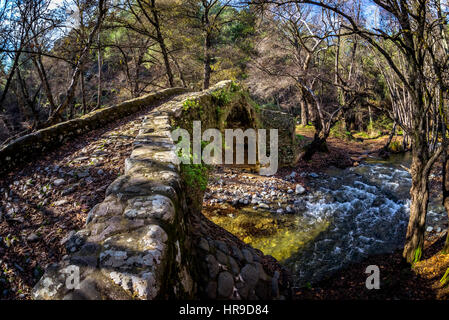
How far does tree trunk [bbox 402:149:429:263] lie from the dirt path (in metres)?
4.75

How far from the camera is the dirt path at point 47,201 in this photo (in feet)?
6.76

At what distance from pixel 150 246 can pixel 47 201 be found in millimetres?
2022

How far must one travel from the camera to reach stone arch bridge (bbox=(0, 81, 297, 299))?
1410mm

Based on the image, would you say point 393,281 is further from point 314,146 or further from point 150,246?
point 314,146

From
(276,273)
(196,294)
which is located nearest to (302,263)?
(276,273)

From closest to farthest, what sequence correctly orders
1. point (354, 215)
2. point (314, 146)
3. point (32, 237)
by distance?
point (32, 237) < point (354, 215) < point (314, 146)

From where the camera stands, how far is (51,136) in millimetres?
4590

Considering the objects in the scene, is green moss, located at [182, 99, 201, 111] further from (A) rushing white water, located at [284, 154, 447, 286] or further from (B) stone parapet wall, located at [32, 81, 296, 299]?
(A) rushing white water, located at [284, 154, 447, 286]

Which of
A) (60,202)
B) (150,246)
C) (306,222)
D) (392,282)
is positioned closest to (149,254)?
(150,246)

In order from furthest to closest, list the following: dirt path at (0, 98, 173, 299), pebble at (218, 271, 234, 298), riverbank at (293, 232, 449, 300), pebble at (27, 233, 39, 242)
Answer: riverbank at (293, 232, 449, 300) < pebble at (218, 271, 234, 298) < pebble at (27, 233, 39, 242) < dirt path at (0, 98, 173, 299)

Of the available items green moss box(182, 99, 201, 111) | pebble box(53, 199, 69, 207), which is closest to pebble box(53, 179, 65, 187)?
pebble box(53, 199, 69, 207)

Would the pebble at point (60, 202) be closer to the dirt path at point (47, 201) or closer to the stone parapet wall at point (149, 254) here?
the dirt path at point (47, 201)

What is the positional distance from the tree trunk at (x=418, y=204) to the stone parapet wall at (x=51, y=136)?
252 inches

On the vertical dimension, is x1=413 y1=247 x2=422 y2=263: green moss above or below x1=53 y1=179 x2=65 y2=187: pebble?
below
